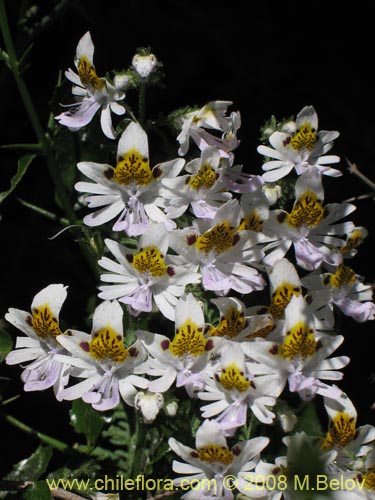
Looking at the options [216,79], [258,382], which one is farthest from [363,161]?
[258,382]

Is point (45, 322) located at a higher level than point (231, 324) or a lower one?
higher

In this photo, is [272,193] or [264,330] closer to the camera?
[264,330]

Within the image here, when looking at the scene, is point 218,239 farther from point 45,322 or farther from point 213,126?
point 45,322

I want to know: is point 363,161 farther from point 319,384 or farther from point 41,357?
point 41,357

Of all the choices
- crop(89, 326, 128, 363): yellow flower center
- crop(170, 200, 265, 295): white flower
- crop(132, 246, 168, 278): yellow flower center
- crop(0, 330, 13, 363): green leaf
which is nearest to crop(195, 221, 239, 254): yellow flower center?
crop(170, 200, 265, 295): white flower

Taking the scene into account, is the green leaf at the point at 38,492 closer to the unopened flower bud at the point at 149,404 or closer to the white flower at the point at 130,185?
the unopened flower bud at the point at 149,404

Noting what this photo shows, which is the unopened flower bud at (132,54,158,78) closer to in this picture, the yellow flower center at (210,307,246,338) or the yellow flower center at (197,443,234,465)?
the yellow flower center at (210,307,246,338)

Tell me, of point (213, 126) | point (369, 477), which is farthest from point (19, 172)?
point (369, 477)

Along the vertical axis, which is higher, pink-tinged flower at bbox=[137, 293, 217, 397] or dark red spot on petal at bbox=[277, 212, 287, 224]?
dark red spot on petal at bbox=[277, 212, 287, 224]
